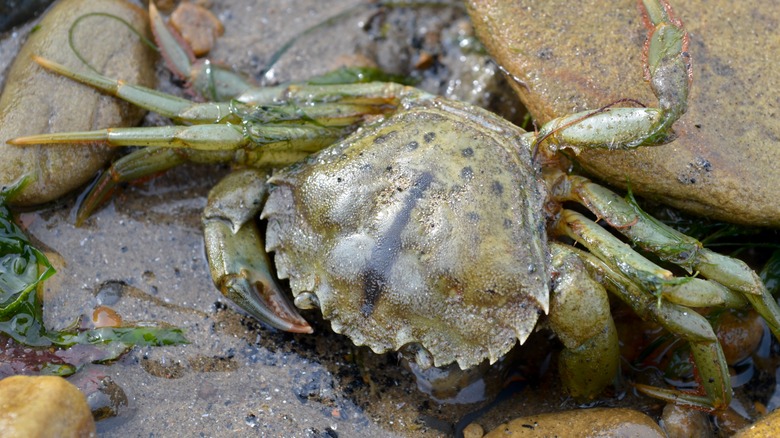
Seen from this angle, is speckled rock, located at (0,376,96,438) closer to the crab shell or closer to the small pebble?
the crab shell

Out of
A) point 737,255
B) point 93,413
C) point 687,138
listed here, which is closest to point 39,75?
point 93,413

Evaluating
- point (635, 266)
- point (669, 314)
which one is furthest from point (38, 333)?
point (669, 314)

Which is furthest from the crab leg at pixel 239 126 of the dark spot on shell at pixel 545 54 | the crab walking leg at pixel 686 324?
the crab walking leg at pixel 686 324

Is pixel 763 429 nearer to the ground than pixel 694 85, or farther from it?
nearer to the ground

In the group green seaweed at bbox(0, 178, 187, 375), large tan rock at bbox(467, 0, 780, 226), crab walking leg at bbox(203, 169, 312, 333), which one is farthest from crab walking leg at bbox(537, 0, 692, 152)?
green seaweed at bbox(0, 178, 187, 375)

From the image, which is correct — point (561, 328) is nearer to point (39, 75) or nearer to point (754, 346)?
point (754, 346)

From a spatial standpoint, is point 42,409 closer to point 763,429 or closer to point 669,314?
point 669,314
